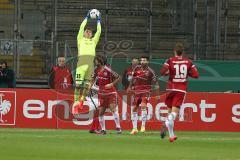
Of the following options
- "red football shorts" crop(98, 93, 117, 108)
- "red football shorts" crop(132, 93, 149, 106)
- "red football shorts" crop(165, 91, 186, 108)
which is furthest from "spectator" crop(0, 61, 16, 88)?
"red football shorts" crop(165, 91, 186, 108)

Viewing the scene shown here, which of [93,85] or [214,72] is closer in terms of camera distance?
[93,85]

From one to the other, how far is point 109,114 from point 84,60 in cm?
321

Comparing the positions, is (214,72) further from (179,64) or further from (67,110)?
(179,64)

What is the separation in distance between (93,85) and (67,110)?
3084 mm

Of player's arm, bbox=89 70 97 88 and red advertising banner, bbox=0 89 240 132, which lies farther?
red advertising banner, bbox=0 89 240 132

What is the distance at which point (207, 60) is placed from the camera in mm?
28422

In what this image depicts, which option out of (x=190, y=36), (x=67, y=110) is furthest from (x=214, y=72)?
(x=67, y=110)

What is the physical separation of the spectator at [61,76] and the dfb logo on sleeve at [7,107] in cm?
152

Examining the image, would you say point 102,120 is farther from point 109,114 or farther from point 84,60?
point 109,114

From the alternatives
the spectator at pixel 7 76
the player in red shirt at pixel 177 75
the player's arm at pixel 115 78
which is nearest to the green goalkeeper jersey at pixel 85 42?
the player's arm at pixel 115 78

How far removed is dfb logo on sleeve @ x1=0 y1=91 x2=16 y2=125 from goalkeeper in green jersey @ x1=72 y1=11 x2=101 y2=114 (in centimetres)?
261

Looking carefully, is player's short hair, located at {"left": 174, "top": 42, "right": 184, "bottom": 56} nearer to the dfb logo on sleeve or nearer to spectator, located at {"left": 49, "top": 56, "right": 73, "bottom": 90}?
spectator, located at {"left": 49, "top": 56, "right": 73, "bottom": 90}

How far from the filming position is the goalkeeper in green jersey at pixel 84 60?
71.9 ft

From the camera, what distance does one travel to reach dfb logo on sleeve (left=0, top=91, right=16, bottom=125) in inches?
971
